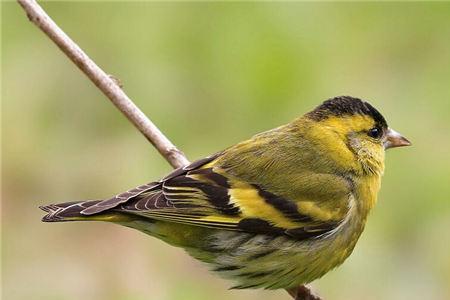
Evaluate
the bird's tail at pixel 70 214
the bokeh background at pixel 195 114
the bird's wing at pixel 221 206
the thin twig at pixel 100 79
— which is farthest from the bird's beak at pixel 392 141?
the bird's tail at pixel 70 214

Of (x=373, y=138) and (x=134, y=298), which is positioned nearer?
(x=373, y=138)

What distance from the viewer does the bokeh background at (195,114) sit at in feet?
27.2

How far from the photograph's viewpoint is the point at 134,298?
804 cm

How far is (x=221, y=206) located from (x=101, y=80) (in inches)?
35.9

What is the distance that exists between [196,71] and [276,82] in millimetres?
671

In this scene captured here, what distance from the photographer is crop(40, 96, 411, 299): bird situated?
632 centimetres

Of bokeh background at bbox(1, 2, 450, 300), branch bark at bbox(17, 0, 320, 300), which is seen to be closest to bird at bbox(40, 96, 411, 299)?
branch bark at bbox(17, 0, 320, 300)

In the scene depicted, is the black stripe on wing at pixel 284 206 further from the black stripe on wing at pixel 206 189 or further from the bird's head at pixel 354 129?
the bird's head at pixel 354 129

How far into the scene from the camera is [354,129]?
6.75 m

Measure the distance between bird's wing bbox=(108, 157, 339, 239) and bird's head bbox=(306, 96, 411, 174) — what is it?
1.48 ft

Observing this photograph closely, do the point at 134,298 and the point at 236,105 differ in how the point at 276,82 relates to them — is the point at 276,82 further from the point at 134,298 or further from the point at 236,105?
the point at 134,298

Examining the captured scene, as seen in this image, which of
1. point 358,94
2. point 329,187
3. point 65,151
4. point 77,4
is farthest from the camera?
point 77,4

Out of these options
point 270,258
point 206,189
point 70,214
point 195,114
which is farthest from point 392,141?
point 195,114

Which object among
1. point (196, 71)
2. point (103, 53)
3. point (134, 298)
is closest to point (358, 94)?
point (196, 71)
